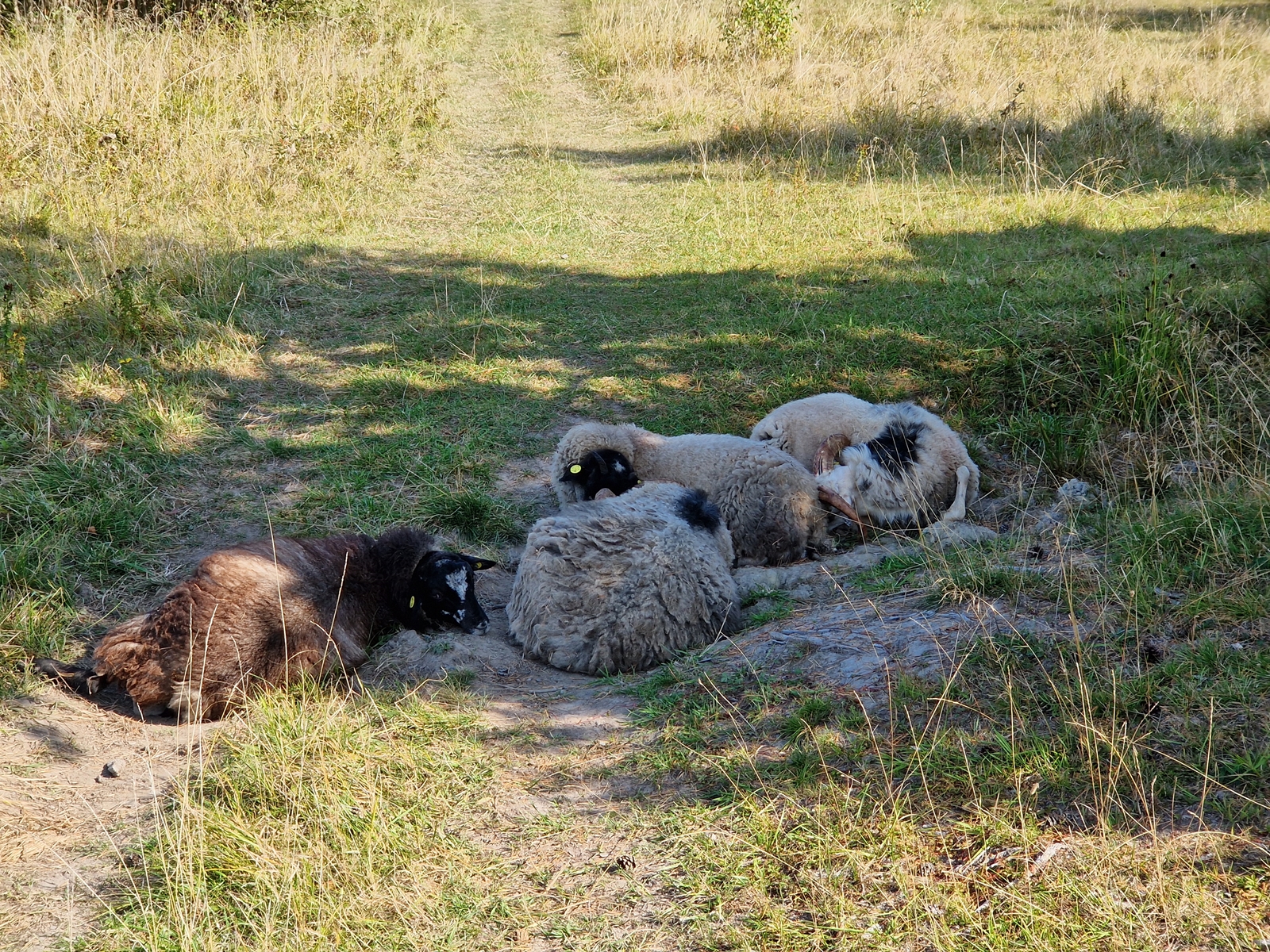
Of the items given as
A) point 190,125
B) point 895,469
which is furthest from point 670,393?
point 190,125

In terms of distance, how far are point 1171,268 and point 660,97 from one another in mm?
9493

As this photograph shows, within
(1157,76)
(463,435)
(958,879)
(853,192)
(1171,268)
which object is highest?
(1157,76)

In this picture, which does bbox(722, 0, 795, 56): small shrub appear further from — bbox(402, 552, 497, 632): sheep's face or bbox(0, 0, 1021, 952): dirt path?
bbox(402, 552, 497, 632): sheep's face

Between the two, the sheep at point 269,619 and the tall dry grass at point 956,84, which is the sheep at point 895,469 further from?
the tall dry grass at point 956,84

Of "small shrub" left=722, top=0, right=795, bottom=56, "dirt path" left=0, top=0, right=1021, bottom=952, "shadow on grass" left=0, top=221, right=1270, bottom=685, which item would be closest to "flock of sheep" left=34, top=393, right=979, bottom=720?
"dirt path" left=0, top=0, right=1021, bottom=952

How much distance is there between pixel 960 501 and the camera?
625 centimetres

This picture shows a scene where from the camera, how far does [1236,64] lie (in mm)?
14812

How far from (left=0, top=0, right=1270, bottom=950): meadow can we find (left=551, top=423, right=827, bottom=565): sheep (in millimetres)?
660

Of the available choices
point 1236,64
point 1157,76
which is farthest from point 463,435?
point 1236,64

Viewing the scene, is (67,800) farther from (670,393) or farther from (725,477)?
(670,393)

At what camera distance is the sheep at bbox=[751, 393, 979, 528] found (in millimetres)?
6262

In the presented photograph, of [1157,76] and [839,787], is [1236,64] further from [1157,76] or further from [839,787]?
[839,787]

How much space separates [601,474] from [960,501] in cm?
238

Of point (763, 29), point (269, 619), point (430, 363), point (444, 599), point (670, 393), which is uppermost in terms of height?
point (763, 29)
